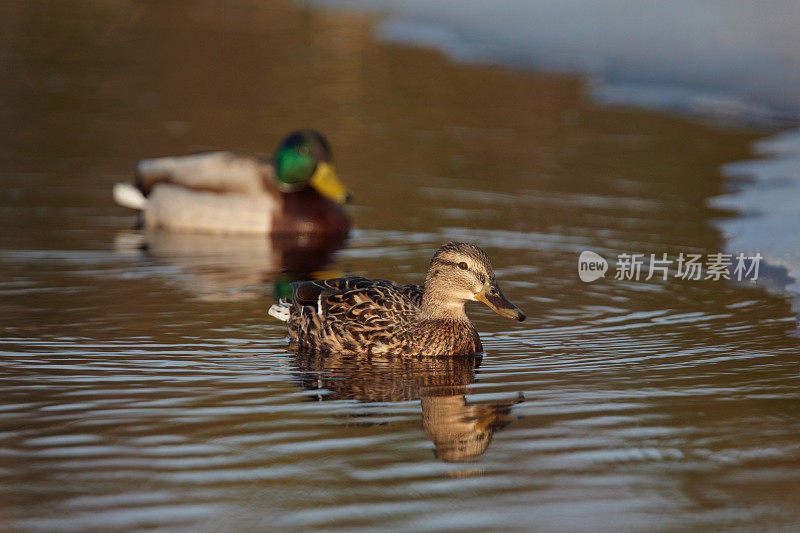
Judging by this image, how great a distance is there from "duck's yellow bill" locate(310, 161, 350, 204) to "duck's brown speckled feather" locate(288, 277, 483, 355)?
5.07 metres

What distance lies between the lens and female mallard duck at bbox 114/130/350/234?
1256 centimetres

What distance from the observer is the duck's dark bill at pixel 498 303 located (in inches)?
287

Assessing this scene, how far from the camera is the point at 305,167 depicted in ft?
42.1

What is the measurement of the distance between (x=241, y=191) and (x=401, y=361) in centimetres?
587

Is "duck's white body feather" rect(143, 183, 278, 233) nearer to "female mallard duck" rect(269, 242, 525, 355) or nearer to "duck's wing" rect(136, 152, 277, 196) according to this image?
"duck's wing" rect(136, 152, 277, 196)

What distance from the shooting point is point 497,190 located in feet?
44.9

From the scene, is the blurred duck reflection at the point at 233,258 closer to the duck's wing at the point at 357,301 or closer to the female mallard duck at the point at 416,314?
the duck's wing at the point at 357,301

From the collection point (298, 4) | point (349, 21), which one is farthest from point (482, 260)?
point (298, 4)

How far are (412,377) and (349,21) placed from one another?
25885 millimetres

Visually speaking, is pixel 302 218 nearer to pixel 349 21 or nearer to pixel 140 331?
pixel 140 331

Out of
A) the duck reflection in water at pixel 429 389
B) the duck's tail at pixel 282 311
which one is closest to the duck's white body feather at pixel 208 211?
the duck's tail at pixel 282 311

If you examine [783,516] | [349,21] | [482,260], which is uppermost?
[349,21]

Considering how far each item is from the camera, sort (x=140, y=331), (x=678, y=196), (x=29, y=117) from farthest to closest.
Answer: (x=29, y=117) → (x=678, y=196) → (x=140, y=331)

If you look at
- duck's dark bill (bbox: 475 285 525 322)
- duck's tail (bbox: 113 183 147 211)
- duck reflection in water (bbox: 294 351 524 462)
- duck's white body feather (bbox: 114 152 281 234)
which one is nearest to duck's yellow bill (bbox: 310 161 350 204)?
duck's white body feather (bbox: 114 152 281 234)
